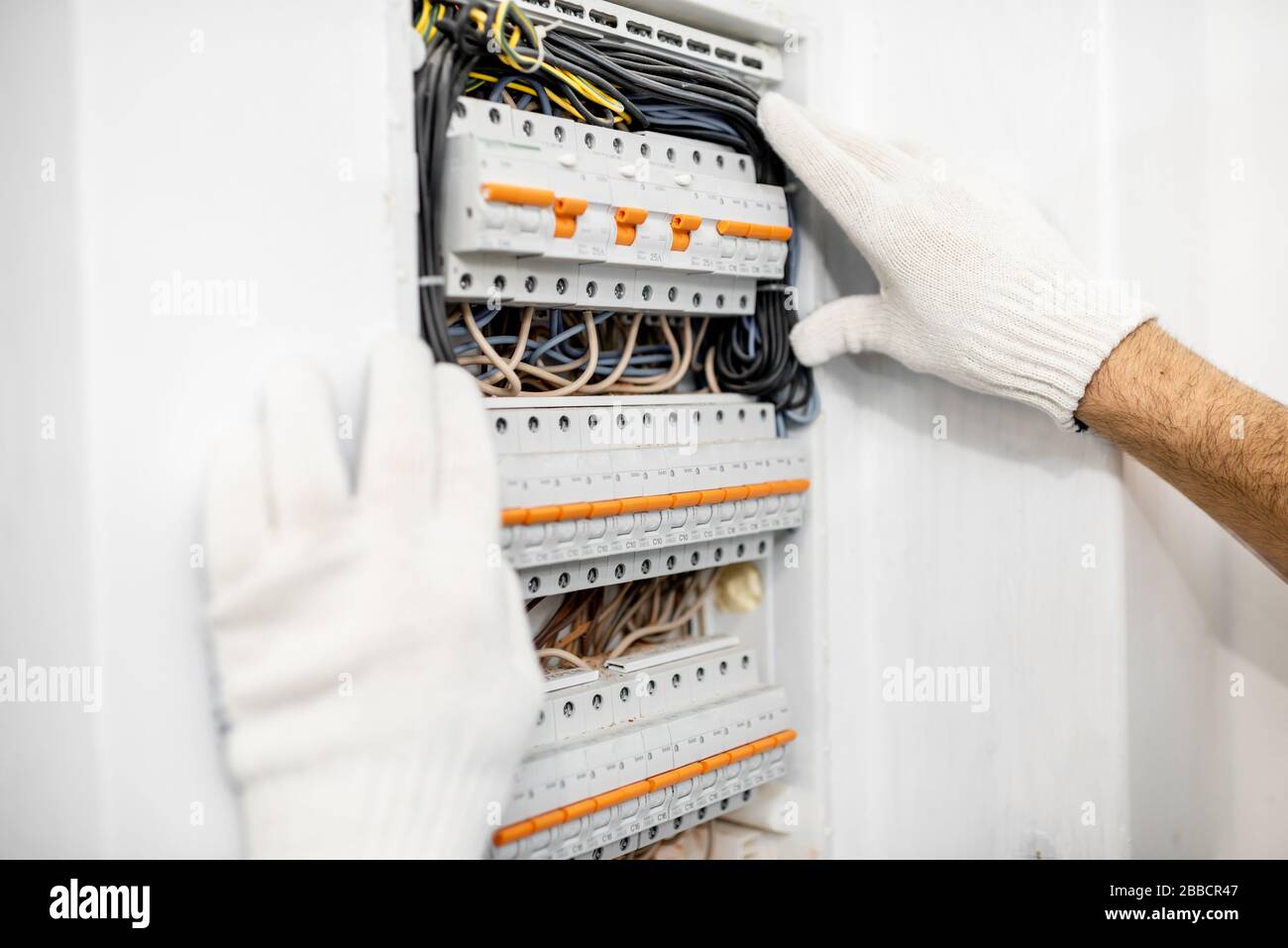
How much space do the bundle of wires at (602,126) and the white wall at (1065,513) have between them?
109 millimetres

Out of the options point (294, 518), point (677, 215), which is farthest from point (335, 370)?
point (677, 215)

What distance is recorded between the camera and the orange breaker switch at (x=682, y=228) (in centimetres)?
110

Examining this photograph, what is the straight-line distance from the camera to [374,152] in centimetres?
86

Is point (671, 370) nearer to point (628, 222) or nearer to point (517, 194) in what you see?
point (628, 222)

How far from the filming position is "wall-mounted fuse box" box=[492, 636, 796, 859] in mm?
1030

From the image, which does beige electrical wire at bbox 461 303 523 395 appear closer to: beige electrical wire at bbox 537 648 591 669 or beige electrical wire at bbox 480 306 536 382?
beige electrical wire at bbox 480 306 536 382

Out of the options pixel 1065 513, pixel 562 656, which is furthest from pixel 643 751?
pixel 1065 513

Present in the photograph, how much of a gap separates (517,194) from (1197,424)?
2.48ft

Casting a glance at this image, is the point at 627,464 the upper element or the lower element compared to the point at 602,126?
lower

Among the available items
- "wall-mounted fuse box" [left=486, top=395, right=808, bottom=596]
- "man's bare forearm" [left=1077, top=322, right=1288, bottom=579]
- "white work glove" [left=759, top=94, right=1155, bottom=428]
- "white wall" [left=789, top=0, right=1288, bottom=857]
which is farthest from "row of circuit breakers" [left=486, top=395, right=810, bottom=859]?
"man's bare forearm" [left=1077, top=322, right=1288, bottom=579]

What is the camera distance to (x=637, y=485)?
3.59 feet

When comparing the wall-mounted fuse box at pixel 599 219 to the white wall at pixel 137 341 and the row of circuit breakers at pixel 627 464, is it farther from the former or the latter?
the white wall at pixel 137 341

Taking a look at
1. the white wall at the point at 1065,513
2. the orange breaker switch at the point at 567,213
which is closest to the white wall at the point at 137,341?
the orange breaker switch at the point at 567,213

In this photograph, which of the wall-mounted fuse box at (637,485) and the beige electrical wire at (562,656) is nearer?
the wall-mounted fuse box at (637,485)
